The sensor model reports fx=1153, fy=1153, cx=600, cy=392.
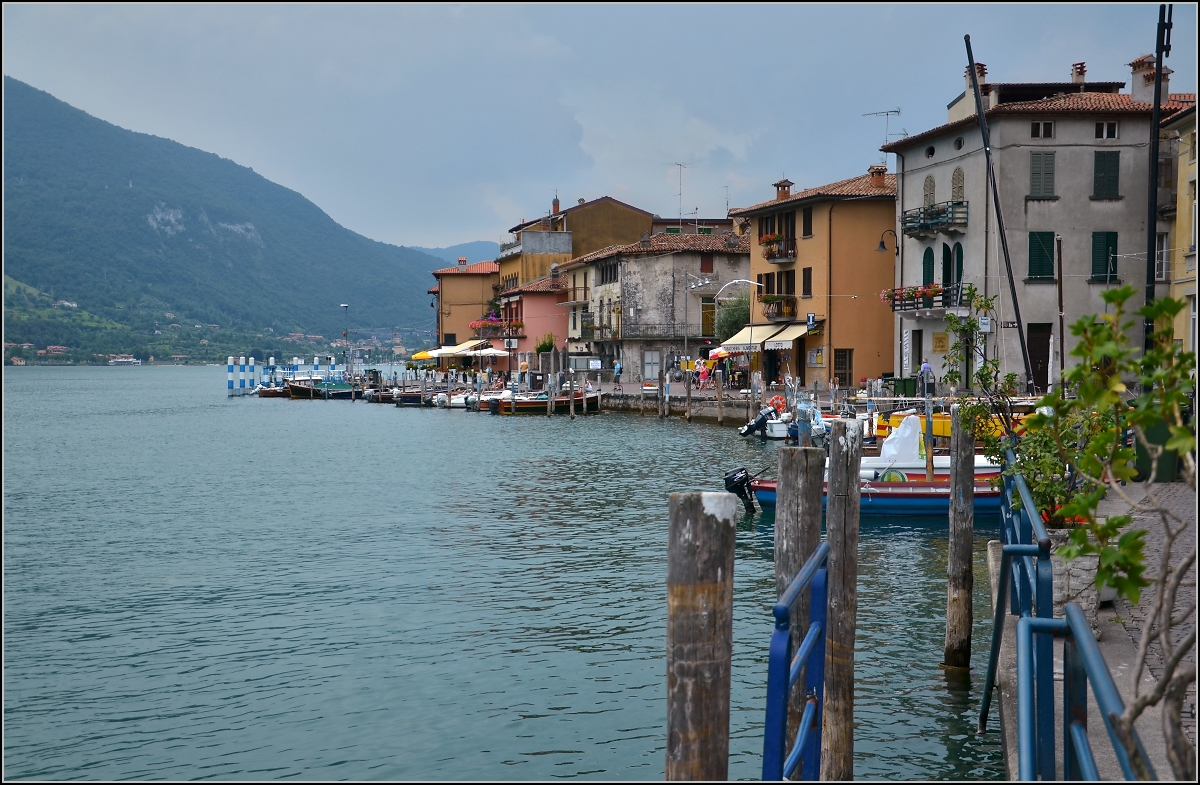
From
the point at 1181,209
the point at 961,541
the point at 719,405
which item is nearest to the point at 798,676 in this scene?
the point at 961,541

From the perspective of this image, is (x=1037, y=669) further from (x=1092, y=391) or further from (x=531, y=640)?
(x=531, y=640)

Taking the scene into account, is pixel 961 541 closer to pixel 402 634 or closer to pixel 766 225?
pixel 402 634

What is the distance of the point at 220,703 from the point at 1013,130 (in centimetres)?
3369

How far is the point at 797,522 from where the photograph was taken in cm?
652

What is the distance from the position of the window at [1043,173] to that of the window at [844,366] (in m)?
13.3

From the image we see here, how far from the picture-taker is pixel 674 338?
221 ft

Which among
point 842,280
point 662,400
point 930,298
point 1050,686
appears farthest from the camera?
point 662,400

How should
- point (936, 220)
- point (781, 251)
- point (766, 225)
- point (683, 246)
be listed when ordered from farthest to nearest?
point (683, 246) < point (766, 225) < point (781, 251) < point (936, 220)

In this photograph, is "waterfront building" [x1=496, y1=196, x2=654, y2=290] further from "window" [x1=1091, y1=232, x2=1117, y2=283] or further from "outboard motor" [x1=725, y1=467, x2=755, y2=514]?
"outboard motor" [x1=725, y1=467, x2=755, y2=514]

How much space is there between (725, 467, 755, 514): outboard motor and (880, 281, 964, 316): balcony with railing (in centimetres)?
1991

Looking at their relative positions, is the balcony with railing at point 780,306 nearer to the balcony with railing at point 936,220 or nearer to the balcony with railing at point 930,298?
the balcony with railing at point 930,298

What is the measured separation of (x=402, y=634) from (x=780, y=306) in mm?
40689

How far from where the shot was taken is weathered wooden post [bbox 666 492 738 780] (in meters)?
4.22

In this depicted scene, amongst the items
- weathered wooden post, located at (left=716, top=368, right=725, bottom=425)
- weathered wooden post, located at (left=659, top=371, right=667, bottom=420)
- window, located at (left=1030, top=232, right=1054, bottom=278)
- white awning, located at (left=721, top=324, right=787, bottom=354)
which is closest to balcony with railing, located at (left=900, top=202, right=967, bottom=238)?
window, located at (left=1030, top=232, right=1054, bottom=278)
